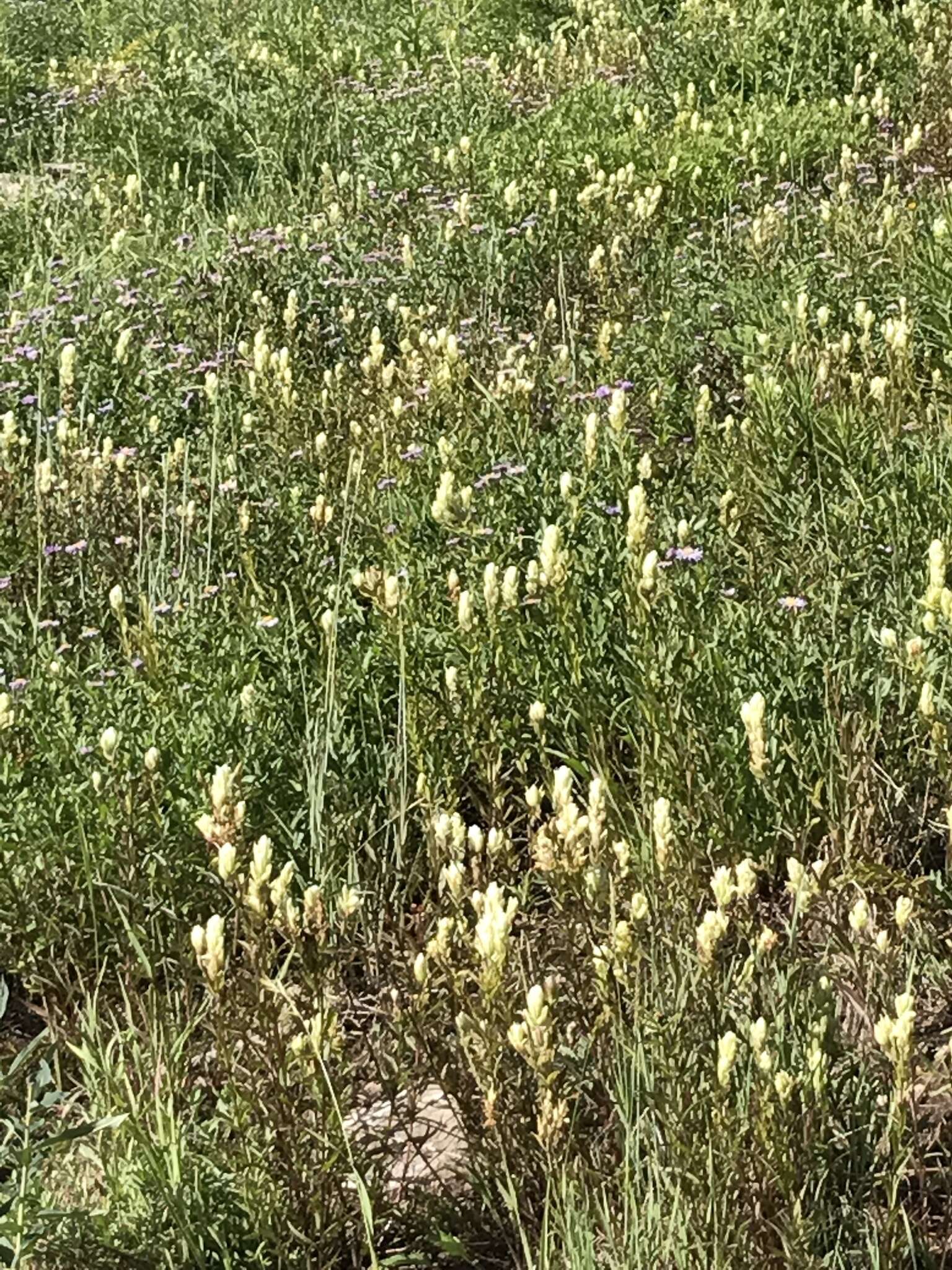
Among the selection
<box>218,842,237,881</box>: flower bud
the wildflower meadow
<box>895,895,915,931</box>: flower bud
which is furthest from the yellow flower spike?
<box>218,842,237,881</box>: flower bud

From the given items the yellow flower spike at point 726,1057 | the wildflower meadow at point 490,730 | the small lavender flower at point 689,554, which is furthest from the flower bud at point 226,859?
the small lavender flower at point 689,554

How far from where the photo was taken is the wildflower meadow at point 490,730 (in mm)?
2166

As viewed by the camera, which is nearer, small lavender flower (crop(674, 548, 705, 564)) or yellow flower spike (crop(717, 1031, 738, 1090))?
yellow flower spike (crop(717, 1031, 738, 1090))

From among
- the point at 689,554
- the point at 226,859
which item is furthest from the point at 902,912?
the point at 689,554

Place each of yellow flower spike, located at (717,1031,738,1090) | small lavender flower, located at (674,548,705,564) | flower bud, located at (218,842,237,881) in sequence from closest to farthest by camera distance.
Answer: yellow flower spike, located at (717,1031,738,1090), flower bud, located at (218,842,237,881), small lavender flower, located at (674,548,705,564)

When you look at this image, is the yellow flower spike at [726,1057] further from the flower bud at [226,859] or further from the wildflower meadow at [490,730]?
the flower bud at [226,859]

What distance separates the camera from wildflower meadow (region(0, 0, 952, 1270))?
7.11ft

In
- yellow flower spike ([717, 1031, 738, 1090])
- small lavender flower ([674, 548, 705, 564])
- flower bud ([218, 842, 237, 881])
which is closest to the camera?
yellow flower spike ([717, 1031, 738, 1090])

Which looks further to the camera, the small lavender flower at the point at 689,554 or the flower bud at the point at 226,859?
the small lavender flower at the point at 689,554

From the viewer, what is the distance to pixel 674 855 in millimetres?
2574

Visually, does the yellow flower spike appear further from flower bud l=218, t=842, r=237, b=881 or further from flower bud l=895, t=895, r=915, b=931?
flower bud l=218, t=842, r=237, b=881

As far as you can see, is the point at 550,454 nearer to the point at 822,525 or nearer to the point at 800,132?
the point at 822,525

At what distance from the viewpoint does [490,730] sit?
2.98 m

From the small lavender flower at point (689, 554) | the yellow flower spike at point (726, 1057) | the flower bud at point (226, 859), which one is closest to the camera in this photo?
the yellow flower spike at point (726, 1057)
